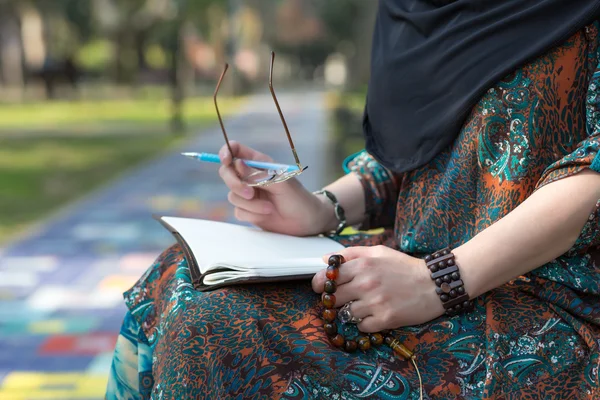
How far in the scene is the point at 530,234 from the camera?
4.21 ft

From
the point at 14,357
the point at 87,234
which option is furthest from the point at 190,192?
the point at 14,357

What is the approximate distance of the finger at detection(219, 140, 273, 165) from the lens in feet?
5.53

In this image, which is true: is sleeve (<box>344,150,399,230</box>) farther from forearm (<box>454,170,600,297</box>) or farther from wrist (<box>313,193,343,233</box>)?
forearm (<box>454,170,600,297</box>)

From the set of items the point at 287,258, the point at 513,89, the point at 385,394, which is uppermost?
the point at 513,89

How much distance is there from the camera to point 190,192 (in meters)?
7.57

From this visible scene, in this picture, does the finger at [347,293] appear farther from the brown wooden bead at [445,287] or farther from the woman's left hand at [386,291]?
the brown wooden bead at [445,287]

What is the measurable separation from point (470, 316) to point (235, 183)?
2.05ft

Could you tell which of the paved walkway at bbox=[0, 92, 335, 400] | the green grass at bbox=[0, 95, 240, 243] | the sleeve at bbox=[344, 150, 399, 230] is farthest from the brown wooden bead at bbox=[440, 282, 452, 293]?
the green grass at bbox=[0, 95, 240, 243]

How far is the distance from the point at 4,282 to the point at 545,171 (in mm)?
3772

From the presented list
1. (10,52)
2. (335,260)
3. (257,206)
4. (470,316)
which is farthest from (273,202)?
(10,52)

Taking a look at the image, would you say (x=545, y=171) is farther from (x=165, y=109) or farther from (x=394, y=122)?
(x=165, y=109)

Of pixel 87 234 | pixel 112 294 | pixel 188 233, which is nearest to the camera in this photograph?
pixel 188 233

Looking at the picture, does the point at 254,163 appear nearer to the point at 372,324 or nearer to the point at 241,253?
the point at 241,253

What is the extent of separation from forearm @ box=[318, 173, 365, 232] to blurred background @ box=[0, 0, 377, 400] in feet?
2.69
